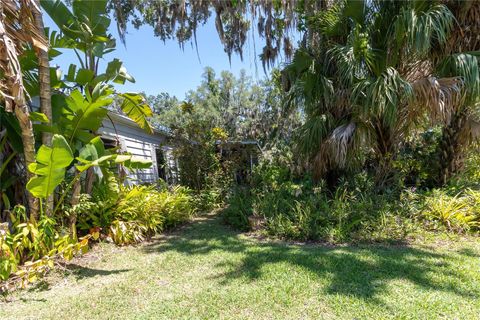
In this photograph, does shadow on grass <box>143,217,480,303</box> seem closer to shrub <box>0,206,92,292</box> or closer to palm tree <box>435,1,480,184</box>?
shrub <box>0,206,92,292</box>

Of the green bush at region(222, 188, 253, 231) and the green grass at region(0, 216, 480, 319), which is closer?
the green grass at region(0, 216, 480, 319)

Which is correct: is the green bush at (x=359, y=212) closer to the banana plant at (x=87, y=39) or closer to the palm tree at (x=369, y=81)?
the palm tree at (x=369, y=81)

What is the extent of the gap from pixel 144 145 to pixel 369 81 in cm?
722

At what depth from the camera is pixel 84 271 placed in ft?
13.9

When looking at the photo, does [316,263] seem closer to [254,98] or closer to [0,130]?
[0,130]

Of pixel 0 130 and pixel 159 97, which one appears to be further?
pixel 159 97

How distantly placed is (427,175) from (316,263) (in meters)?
5.26

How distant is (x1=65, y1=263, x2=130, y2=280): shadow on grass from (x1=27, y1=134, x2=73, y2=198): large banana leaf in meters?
1.22

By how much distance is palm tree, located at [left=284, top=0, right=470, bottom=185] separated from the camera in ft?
18.1

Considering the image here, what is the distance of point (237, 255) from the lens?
4699 millimetres

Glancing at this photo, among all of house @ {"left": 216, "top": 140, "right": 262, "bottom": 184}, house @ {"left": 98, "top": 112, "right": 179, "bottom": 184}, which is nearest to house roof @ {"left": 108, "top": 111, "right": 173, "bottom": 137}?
house @ {"left": 98, "top": 112, "right": 179, "bottom": 184}

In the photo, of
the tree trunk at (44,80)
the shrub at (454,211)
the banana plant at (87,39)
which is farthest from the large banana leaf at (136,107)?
the shrub at (454,211)

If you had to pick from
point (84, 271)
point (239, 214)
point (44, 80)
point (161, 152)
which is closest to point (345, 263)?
point (239, 214)

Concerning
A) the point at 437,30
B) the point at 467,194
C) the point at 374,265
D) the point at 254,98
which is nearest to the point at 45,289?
the point at 374,265
